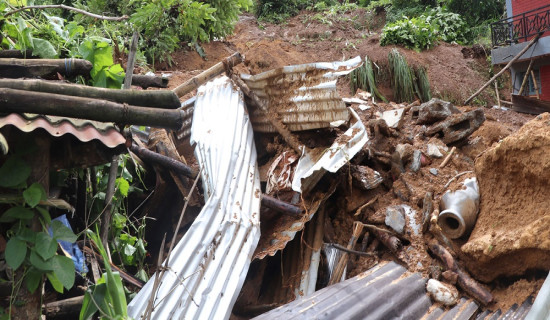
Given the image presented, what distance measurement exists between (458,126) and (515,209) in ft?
5.70

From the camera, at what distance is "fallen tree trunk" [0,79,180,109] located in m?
2.34

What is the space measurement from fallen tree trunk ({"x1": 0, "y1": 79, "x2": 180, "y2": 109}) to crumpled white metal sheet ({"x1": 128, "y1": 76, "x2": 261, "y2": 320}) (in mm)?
887

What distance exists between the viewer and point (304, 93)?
4.54m

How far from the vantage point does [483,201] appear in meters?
4.08

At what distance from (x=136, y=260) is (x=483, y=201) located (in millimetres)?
2951

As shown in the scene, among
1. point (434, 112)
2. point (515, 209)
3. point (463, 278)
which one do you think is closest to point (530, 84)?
point (434, 112)

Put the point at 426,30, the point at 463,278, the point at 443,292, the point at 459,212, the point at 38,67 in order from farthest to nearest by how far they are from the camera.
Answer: the point at 426,30 < the point at 459,212 < the point at 463,278 < the point at 443,292 < the point at 38,67

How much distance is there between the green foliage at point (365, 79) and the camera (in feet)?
36.9

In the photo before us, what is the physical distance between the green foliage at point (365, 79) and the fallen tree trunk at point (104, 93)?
9.06m

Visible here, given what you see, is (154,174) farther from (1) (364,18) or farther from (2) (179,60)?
(1) (364,18)

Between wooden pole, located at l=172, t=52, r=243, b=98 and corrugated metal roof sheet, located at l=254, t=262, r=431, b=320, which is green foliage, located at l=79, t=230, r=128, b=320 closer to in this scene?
corrugated metal roof sheet, located at l=254, t=262, r=431, b=320

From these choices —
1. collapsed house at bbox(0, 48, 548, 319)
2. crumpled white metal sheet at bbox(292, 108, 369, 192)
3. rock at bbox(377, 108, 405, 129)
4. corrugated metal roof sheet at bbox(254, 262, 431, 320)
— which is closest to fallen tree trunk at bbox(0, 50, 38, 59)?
collapsed house at bbox(0, 48, 548, 319)

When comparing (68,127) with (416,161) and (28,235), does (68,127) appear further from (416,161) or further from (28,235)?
(416,161)

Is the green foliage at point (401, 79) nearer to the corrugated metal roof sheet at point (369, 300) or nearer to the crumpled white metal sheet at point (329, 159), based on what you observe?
the crumpled white metal sheet at point (329, 159)
